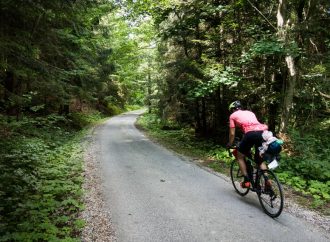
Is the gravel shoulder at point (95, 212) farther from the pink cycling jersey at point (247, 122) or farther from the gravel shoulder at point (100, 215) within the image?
the pink cycling jersey at point (247, 122)

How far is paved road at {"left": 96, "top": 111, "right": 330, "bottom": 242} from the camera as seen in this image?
4.72m

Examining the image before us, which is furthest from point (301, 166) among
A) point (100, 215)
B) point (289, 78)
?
point (100, 215)

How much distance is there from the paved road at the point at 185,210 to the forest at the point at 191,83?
0.93 metres

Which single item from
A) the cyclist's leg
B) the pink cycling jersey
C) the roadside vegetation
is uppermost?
the pink cycling jersey

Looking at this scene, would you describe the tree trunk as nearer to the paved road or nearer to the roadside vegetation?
the roadside vegetation

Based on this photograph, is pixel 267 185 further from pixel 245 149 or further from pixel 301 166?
pixel 301 166

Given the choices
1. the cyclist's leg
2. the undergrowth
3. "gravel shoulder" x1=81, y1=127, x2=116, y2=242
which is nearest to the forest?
the undergrowth

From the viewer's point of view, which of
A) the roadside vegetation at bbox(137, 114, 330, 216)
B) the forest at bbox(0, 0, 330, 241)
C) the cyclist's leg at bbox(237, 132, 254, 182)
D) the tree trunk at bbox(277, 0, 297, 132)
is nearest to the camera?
the cyclist's leg at bbox(237, 132, 254, 182)

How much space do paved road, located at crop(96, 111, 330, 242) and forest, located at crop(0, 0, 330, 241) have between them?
0.93 meters

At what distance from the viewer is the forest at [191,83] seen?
6117mm

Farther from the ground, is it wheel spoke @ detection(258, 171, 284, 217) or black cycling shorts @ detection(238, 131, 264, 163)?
black cycling shorts @ detection(238, 131, 264, 163)

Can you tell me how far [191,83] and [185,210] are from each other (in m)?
8.18

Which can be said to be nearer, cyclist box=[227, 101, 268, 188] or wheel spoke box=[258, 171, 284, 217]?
wheel spoke box=[258, 171, 284, 217]

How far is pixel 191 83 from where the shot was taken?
13141 mm
